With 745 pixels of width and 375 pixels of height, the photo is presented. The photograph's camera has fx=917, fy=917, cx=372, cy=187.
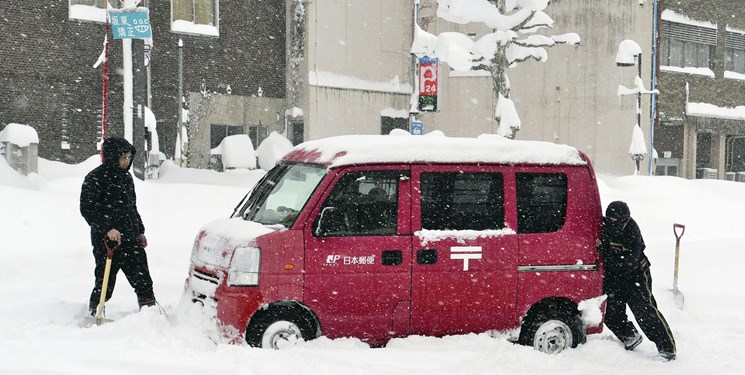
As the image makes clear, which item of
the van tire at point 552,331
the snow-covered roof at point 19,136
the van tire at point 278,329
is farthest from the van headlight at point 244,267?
the snow-covered roof at point 19,136

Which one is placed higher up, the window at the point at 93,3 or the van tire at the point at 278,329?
the window at the point at 93,3

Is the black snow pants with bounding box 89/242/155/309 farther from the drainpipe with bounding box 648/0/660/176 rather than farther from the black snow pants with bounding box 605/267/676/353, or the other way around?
the drainpipe with bounding box 648/0/660/176

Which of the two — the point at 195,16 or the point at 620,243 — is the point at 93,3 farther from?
the point at 620,243

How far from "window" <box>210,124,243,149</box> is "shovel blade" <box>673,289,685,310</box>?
73.2 feet

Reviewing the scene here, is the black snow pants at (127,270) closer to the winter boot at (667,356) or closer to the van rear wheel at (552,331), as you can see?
the van rear wheel at (552,331)

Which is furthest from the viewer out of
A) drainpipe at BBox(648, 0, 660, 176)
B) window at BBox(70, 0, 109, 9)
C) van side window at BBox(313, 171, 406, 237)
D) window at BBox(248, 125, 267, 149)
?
drainpipe at BBox(648, 0, 660, 176)

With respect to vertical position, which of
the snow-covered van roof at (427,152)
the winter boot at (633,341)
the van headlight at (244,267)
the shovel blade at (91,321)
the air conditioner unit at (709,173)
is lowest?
the winter boot at (633,341)

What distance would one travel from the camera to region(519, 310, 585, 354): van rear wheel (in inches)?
314

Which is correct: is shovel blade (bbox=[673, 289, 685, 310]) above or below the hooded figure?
below

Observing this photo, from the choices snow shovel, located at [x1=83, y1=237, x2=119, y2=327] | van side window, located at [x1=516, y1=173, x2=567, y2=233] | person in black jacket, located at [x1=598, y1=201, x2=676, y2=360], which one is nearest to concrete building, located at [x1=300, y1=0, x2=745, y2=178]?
snow shovel, located at [x1=83, y1=237, x2=119, y2=327]

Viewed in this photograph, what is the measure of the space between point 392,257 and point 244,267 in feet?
4.01

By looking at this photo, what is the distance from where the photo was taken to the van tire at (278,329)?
23.8ft

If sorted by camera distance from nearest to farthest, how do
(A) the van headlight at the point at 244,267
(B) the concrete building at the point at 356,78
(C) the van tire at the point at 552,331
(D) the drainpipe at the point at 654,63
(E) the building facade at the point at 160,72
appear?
(A) the van headlight at the point at 244,267, (C) the van tire at the point at 552,331, (E) the building facade at the point at 160,72, (B) the concrete building at the point at 356,78, (D) the drainpipe at the point at 654,63

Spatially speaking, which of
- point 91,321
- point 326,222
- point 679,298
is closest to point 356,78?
point 679,298
